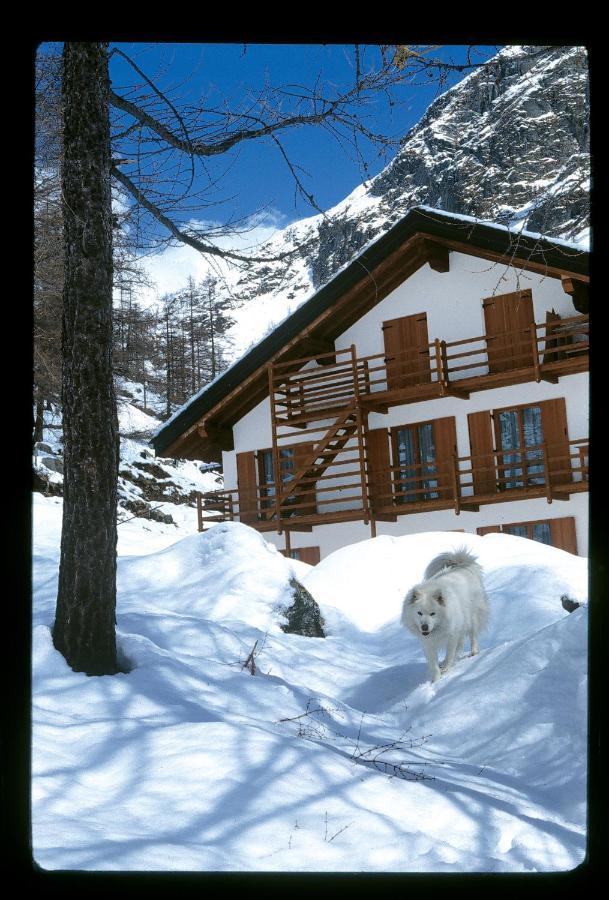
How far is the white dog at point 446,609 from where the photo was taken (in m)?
7.22

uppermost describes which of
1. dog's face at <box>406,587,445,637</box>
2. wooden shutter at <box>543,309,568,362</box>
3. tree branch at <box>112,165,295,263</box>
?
wooden shutter at <box>543,309,568,362</box>

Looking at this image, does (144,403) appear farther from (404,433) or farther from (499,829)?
(499,829)

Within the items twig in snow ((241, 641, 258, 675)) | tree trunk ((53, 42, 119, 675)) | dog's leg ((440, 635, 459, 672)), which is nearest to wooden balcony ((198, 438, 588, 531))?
dog's leg ((440, 635, 459, 672))

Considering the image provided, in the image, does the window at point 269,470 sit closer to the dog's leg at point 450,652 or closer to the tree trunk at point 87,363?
the dog's leg at point 450,652

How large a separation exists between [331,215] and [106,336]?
6.49 feet

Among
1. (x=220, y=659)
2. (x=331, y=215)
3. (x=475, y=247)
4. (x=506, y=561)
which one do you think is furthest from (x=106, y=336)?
(x=475, y=247)

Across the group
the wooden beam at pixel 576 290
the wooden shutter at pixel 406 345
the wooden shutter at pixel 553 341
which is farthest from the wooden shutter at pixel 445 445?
the wooden beam at pixel 576 290

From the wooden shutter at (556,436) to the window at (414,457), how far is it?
2723 mm

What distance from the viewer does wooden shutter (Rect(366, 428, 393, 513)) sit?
19.6m

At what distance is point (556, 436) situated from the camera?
59.0ft

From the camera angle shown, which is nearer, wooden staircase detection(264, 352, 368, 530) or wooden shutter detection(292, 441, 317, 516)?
wooden staircase detection(264, 352, 368, 530)

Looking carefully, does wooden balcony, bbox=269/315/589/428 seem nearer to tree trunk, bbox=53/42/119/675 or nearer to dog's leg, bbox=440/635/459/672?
dog's leg, bbox=440/635/459/672

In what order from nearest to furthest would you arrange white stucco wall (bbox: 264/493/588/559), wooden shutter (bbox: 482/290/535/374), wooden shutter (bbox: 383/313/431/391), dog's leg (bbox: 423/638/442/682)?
1. dog's leg (bbox: 423/638/442/682)
2. white stucco wall (bbox: 264/493/588/559)
3. wooden shutter (bbox: 482/290/535/374)
4. wooden shutter (bbox: 383/313/431/391)

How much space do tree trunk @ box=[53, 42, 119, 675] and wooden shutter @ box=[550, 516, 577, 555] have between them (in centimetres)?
1387
